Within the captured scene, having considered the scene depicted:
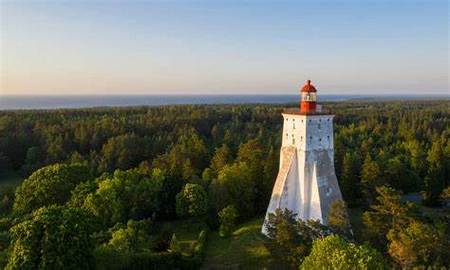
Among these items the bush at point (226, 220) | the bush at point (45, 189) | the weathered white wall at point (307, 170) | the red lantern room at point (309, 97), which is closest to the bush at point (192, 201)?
the bush at point (226, 220)

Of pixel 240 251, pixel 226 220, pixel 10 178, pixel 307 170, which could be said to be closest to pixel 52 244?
pixel 240 251

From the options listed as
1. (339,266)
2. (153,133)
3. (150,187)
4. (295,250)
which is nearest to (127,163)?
(153,133)

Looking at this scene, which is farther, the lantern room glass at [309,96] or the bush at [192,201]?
the bush at [192,201]

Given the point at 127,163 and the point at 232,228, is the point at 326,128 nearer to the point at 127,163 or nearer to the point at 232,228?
the point at 232,228

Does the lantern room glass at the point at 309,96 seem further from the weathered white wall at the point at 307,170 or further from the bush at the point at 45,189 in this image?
the bush at the point at 45,189

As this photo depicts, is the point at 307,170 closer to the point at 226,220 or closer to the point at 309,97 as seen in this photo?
the point at 309,97
